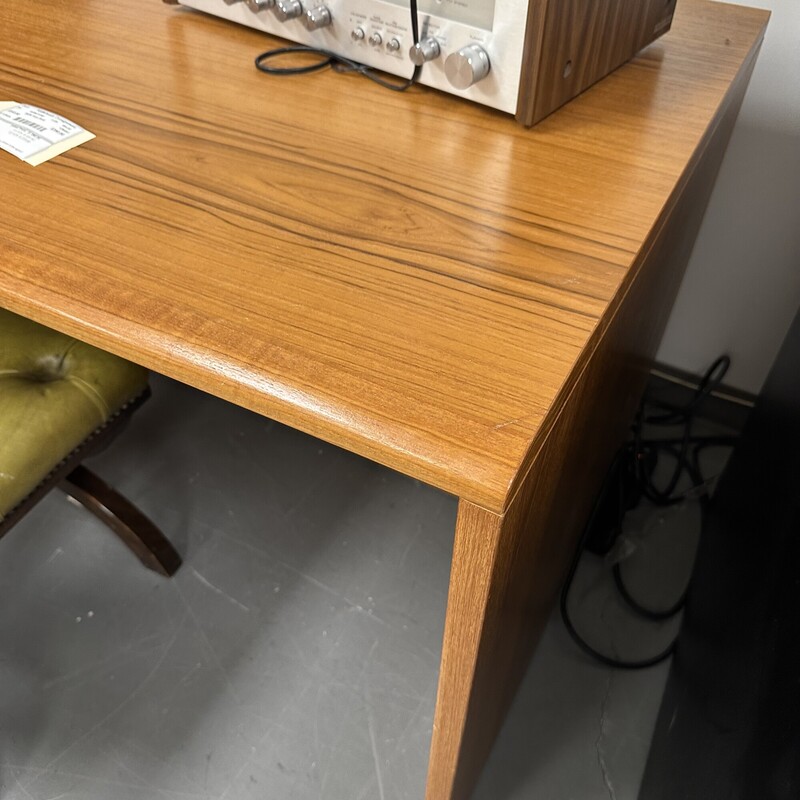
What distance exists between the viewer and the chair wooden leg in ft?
3.18

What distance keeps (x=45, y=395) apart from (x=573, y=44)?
0.54 metres

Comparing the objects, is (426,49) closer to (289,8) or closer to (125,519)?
(289,8)

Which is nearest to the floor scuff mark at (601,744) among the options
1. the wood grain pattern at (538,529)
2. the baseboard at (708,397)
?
the wood grain pattern at (538,529)

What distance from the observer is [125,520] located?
0.97 meters

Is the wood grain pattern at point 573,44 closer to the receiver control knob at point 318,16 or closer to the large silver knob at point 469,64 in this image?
the large silver knob at point 469,64

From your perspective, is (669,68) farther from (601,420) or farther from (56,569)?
(56,569)

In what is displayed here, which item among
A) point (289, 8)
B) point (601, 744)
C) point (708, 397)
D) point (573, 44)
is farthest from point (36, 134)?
point (708, 397)

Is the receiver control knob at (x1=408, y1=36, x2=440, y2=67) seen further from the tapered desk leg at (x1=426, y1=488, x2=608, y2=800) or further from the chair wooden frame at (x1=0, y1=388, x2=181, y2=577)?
the chair wooden frame at (x1=0, y1=388, x2=181, y2=577)

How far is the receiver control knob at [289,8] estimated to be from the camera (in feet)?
1.99

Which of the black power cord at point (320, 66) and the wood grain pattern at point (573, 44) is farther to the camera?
the black power cord at point (320, 66)

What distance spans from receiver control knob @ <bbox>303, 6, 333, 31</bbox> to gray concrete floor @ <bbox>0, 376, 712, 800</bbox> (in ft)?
2.17

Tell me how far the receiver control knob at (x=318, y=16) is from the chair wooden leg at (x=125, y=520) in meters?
0.63

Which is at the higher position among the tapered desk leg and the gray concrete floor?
the tapered desk leg

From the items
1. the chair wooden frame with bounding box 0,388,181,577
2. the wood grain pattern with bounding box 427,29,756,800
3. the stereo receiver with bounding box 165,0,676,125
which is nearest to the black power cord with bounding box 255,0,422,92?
the stereo receiver with bounding box 165,0,676,125
